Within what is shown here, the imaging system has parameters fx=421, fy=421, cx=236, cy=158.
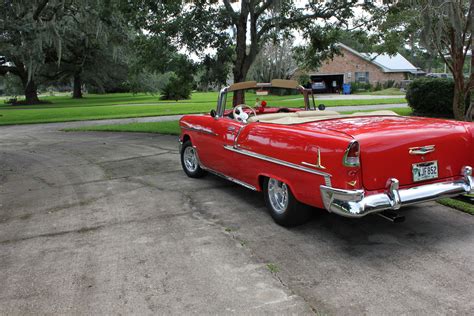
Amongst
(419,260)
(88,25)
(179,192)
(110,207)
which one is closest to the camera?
(419,260)

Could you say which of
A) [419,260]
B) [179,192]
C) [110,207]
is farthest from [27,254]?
[419,260]

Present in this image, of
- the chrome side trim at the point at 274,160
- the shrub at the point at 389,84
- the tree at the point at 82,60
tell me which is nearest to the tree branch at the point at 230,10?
the chrome side trim at the point at 274,160

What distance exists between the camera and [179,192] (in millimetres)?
6156

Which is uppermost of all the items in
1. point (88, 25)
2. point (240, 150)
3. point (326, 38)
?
point (88, 25)

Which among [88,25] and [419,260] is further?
[88,25]

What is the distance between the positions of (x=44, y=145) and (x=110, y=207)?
766 centimetres

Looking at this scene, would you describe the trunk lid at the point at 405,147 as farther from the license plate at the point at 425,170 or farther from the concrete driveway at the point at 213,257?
the concrete driveway at the point at 213,257

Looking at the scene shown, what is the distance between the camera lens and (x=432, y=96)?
14812mm

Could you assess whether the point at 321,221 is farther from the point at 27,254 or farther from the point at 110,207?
the point at 27,254

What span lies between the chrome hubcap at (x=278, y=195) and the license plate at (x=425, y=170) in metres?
1.28

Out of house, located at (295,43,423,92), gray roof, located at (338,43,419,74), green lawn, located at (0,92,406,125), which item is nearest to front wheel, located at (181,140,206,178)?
green lawn, located at (0,92,406,125)

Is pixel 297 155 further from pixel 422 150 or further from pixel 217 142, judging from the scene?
pixel 217 142

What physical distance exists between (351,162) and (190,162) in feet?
Result: 12.7

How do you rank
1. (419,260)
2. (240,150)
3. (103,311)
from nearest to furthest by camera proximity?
(103,311) < (419,260) < (240,150)
